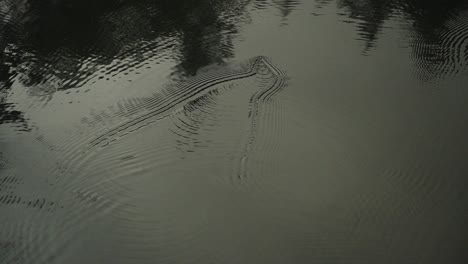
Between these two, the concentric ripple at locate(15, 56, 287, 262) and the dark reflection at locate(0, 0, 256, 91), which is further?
the dark reflection at locate(0, 0, 256, 91)

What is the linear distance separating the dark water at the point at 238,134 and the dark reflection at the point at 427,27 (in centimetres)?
2

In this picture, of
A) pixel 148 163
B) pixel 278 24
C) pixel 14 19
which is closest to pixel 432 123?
pixel 278 24

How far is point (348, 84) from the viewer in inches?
100

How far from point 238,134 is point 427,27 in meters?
1.89

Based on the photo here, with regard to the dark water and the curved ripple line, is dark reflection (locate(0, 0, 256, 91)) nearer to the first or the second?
the dark water

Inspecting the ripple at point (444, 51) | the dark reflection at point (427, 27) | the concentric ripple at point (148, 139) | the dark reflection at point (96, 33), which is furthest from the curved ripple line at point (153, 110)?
the ripple at point (444, 51)

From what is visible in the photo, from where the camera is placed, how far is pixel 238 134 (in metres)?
2.29

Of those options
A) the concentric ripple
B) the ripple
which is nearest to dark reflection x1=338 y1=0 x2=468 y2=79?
the ripple

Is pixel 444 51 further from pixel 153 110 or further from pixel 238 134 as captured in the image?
pixel 153 110

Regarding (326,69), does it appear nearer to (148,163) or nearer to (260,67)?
(260,67)

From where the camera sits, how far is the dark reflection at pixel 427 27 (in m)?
2.66

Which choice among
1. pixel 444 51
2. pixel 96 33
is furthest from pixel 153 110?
pixel 444 51

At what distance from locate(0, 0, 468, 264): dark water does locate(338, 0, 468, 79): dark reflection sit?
0.05 feet

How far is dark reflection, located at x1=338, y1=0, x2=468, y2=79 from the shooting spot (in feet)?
8.72
